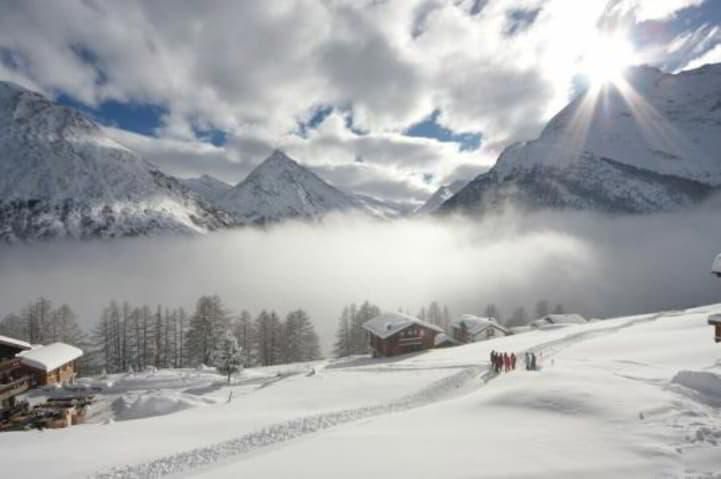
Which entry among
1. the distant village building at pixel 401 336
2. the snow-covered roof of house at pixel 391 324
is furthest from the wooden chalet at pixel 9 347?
the distant village building at pixel 401 336

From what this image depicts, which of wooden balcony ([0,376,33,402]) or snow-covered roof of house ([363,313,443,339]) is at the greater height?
snow-covered roof of house ([363,313,443,339])

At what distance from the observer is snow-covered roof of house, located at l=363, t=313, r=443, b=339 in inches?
2454

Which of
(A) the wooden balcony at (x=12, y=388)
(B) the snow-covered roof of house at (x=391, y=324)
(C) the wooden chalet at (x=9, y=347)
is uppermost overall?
(C) the wooden chalet at (x=9, y=347)

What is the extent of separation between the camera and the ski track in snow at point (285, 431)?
1413 cm

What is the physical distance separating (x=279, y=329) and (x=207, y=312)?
49.1 feet

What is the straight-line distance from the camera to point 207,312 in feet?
242

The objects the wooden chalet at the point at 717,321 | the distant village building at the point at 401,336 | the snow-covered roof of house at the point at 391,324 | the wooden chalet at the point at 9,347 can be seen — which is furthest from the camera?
the distant village building at the point at 401,336

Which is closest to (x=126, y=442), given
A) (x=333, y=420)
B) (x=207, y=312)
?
(x=333, y=420)

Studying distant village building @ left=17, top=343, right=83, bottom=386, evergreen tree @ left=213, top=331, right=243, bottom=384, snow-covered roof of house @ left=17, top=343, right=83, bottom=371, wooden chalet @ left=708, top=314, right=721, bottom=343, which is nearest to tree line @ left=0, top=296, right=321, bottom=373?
evergreen tree @ left=213, top=331, right=243, bottom=384

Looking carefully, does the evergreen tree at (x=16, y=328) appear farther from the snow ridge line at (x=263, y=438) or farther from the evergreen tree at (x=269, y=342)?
the snow ridge line at (x=263, y=438)

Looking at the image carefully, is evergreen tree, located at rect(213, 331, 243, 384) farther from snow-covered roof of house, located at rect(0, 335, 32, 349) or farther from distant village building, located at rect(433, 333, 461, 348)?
distant village building, located at rect(433, 333, 461, 348)

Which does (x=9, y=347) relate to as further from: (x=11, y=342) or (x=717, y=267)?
(x=717, y=267)

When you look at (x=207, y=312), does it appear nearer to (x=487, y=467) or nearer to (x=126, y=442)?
(x=126, y=442)

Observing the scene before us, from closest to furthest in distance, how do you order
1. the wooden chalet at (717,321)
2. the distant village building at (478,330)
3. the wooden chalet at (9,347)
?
the wooden chalet at (717,321) < the wooden chalet at (9,347) < the distant village building at (478,330)
